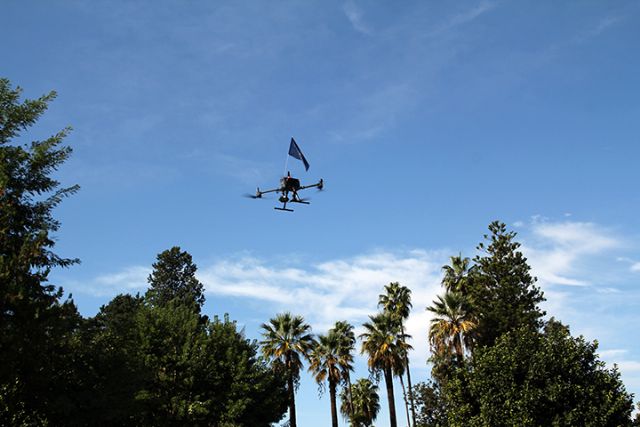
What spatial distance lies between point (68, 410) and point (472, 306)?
111 feet

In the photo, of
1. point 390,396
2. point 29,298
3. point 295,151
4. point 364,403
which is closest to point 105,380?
point 29,298

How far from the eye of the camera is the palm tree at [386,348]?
4578 centimetres

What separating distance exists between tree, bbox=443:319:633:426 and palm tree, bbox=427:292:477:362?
8734 millimetres

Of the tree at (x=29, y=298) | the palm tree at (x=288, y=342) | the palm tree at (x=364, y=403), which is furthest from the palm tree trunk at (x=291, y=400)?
the tree at (x=29, y=298)

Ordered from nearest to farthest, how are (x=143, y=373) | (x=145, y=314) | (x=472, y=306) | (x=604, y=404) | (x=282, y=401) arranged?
(x=143, y=373), (x=604, y=404), (x=145, y=314), (x=282, y=401), (x=472, y=306)

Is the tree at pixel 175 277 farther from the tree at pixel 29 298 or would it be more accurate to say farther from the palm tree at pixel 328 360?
the tree at pixel 29 298

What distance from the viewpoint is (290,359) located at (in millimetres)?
46344

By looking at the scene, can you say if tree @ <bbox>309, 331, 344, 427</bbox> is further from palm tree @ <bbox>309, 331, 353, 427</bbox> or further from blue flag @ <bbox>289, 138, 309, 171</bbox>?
blue flag @ <bbox>289, 138, 309, 171</bbox>

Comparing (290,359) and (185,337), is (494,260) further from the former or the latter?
Result: (185,337)

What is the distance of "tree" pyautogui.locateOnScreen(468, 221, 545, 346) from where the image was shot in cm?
4506

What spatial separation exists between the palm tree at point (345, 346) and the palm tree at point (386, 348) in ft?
8.89

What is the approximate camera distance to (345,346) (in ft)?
163

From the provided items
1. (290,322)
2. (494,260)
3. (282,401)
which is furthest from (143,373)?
(494,260)

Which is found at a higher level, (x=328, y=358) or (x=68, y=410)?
(x=328, y=358)
